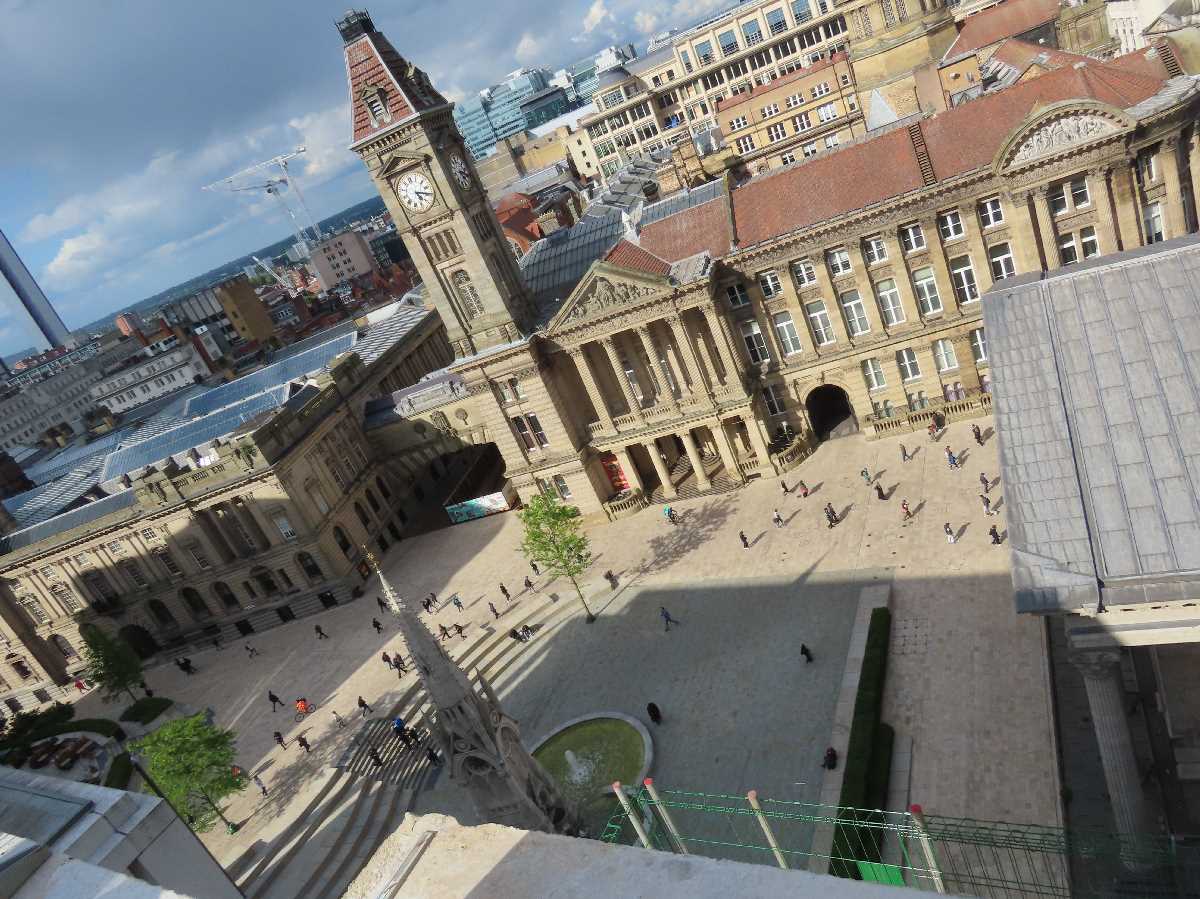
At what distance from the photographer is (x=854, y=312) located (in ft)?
173

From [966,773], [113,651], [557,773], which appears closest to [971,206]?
[966,773]

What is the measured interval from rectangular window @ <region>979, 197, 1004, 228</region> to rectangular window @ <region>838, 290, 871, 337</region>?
27.9ft

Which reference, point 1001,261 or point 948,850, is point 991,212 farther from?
point 948,850

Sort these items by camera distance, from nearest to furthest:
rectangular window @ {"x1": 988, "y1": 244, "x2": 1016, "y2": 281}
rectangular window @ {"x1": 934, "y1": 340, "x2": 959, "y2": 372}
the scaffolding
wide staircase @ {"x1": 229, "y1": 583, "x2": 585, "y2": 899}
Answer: the scaffolding, wide staircase @ {"x1": 229, "y1": 583, "x2": 585, "y2": 899}, rectangular window @ {"x1": 988, "y1": 244, "x2": 1016, "y2": 281}, rectangular window @ {"x1": 934, "y1": 340, "x2": 959, "y2": 372}

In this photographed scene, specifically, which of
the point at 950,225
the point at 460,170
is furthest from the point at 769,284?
the point at 460,170

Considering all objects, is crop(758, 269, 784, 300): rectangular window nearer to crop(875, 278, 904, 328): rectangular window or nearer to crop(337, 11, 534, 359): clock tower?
crop(875, 278, 904, 328): rectangular window

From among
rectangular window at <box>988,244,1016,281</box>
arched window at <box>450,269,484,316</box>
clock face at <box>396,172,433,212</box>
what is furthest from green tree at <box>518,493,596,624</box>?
rectangular window at <box>988,244,1016,281</box>

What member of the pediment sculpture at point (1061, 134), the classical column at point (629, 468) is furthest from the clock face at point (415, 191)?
the pediment sculpture at point (1061, 134)

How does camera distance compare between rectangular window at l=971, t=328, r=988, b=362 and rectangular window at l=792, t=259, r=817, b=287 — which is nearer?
rectangular window at l=971, t=328, r=988, b=362

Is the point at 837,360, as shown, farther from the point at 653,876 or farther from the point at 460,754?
the point at 653,876

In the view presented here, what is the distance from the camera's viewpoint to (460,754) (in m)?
27.8

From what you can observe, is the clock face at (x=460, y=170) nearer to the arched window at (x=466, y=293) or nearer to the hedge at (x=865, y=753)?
the arched window at (x=466, y=293)

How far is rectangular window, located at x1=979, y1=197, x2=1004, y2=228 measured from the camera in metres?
47.3

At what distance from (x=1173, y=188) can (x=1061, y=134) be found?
7328 mm
